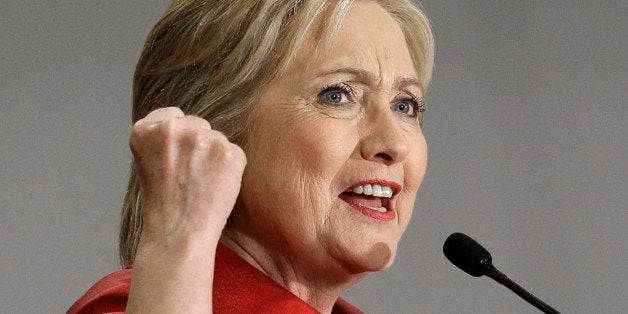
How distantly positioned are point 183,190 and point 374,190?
14.0 inches

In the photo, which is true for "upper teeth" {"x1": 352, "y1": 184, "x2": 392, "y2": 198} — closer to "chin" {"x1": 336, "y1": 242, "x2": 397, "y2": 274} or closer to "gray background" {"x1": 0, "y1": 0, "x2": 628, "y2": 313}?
"chin" {"x1": 336, "y1": 242, "x2": 397, "y2": 274}

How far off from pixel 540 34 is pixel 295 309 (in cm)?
171

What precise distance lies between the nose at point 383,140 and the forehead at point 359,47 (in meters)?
Result: 0.07

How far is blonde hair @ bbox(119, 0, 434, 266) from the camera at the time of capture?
1.52m

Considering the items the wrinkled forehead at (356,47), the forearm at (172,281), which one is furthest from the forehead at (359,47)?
the forearm at (172,281)

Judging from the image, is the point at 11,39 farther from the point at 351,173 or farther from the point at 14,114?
the point at 351,173

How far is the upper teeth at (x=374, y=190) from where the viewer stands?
148 centimetres

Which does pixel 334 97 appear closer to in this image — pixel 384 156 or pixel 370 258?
pixel 384 156

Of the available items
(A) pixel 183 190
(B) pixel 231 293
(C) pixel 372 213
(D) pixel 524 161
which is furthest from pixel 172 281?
(D) pixel 524 161

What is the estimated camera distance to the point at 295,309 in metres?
1.43

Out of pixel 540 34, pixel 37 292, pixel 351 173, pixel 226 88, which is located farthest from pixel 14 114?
pixel 540 34

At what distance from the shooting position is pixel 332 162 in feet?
4.78

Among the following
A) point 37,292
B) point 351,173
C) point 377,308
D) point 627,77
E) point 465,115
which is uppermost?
point 627,77

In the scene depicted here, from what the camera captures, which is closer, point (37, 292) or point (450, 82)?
point (37, 292)
